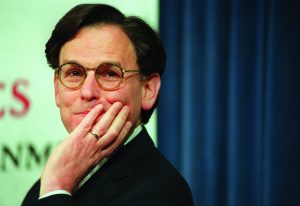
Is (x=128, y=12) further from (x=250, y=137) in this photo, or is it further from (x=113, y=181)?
(x=113, y=181)

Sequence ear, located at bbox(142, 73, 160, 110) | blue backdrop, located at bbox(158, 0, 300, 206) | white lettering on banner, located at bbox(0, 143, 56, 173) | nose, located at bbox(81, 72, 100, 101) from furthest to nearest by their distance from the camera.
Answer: white lettering on banner, located at bbox(0, 143, 56, 173) < blue backdrop, located at bbox(158, 0, 300, 206) < ear, located at bbox(142, 73, 160, 110) < nose, located at bbox(81, 72, 100, 101)

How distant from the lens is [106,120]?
3.51 ft

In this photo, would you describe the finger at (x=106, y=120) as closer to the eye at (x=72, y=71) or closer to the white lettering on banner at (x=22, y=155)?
the eye at (x=72, y=71)

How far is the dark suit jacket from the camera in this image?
985 mm

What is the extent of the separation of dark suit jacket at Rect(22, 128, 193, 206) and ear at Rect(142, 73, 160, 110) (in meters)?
0.12

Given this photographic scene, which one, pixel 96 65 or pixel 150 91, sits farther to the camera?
pixel 150 91

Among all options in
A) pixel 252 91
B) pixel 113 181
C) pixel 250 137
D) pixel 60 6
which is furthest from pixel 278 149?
pixel 60 6

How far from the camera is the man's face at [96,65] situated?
113 cm

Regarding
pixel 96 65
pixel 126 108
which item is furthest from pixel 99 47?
pixel 126 108

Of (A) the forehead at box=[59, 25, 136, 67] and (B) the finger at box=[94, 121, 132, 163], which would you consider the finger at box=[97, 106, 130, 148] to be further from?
(A) the forehead at box=[59, 25, 136, 67]

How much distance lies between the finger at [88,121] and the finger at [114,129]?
5 centimetres

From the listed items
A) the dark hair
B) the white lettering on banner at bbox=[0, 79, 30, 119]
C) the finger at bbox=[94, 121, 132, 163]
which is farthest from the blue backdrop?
the finger at bbox=[94, 121, 132, 163]

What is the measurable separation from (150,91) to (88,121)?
0.31 meters

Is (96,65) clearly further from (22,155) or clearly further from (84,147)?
(22,155)
